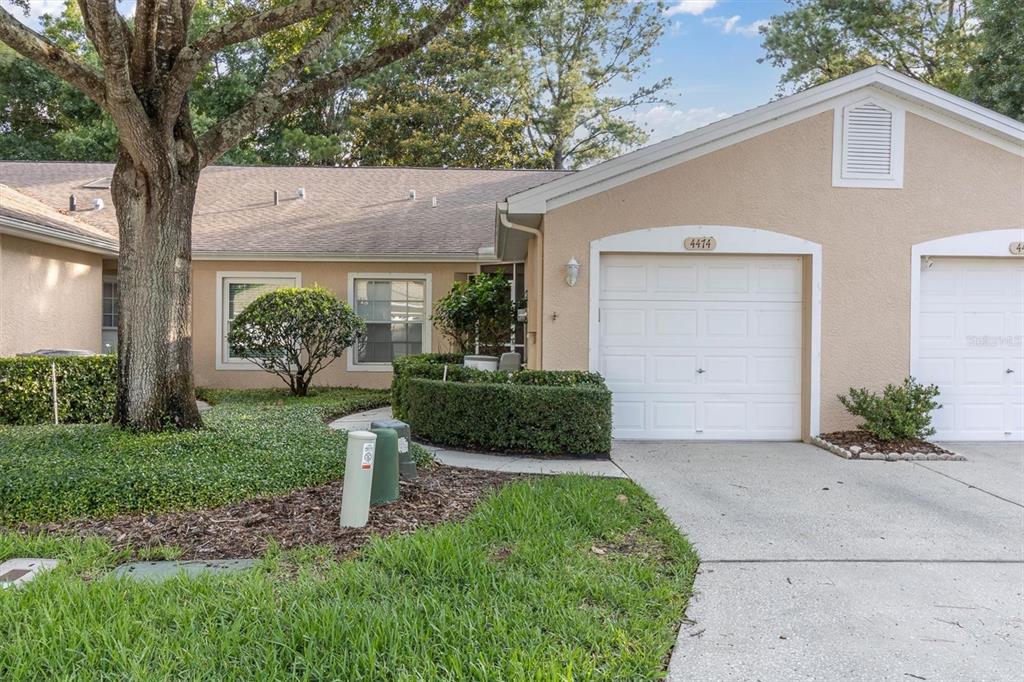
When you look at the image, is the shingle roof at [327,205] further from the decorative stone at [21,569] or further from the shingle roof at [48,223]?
the decorative stone at [21,569]

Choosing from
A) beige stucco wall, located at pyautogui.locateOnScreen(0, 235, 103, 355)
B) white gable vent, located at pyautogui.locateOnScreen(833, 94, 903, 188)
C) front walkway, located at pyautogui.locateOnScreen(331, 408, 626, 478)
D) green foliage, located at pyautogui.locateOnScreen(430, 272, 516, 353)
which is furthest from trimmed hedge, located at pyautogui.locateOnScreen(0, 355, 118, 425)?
white gable vent, located at pyautogui.locateOnScreen(833, 94, 903, 188)

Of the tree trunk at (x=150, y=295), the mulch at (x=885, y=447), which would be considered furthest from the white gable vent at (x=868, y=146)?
the tree trunk at (x=150, y=295)

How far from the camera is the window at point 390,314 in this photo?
1297 centimetres

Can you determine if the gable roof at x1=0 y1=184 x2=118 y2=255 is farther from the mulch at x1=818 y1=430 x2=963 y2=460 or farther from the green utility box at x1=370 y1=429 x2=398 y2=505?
the mulch at x1=818 y1=430 x2=963 y2=460

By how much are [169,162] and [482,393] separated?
12.7 ft

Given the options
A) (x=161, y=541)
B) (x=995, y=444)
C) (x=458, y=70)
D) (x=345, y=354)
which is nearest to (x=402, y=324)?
(x=345, y=354)

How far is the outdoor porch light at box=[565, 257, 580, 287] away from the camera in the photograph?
7.70 metres

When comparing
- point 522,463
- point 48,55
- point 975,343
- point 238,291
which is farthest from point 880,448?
point 238,291

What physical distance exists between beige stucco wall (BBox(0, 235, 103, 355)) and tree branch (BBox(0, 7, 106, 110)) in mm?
4746

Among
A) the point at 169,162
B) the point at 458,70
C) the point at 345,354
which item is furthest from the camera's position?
the point at 458,70

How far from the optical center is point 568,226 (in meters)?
7.80

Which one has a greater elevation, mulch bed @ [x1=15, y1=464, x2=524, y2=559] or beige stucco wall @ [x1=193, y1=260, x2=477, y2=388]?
beige stucco wall @ [x1=193, y1=260, x2=477, y2=388]

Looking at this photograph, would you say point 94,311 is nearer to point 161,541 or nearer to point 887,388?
point 161,541

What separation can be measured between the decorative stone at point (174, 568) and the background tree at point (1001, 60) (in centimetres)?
1927
